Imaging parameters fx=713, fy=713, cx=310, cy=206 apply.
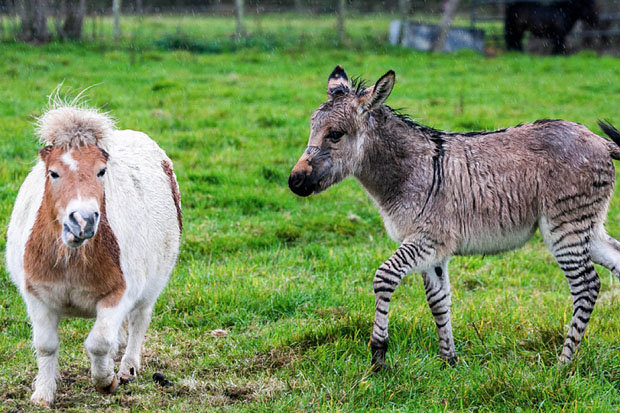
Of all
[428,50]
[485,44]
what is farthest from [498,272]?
[485,44]

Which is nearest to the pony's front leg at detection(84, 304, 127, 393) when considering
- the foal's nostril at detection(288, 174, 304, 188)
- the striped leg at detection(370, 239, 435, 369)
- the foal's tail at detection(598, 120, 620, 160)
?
the foal's nostril at detection(288, 174, 304, 188)

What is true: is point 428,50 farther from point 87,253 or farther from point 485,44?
point 87,253

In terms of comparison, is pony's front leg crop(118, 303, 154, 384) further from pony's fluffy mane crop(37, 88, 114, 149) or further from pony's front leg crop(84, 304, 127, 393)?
pony's fluffy mane crop(37, 88, 114, 149)

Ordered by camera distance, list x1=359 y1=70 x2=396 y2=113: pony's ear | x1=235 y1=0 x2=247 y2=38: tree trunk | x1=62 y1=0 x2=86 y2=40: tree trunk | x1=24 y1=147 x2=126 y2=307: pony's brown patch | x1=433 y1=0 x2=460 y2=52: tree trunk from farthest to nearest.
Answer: x1=433 y1=0 x2=460 y2=52: tree trunk
x1=235 y1=0 x2=247 y2=38: tree trunk
x1=62 y1=0 x2=86 y2=40: tree trunk
x1=359 y1=70 x2=396 y2=113: pony's ear
x1=24 y1=147 x2=126 y2=307: pony's brown patch

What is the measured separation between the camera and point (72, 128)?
14.1 ft

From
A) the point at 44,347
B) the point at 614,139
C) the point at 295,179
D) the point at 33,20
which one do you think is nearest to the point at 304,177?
the point at 295,179

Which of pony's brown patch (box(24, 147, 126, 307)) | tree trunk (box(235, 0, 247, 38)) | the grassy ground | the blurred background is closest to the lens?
pony's brown patch (box(24, 147, 126, 307))

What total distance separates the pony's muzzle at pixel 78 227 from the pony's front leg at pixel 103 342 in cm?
58

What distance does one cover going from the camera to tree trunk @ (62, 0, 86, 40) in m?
19.4

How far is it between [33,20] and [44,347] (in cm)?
1661

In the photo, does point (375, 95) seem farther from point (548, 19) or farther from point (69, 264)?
point (548, 19)

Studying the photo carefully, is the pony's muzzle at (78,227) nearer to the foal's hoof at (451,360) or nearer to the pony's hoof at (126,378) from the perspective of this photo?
the pony's hoof at (126,378)

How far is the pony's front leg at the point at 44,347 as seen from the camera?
173 inches

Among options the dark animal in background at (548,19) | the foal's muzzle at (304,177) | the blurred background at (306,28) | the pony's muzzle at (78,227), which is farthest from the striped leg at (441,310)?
the dark animal in background at (548,19)
